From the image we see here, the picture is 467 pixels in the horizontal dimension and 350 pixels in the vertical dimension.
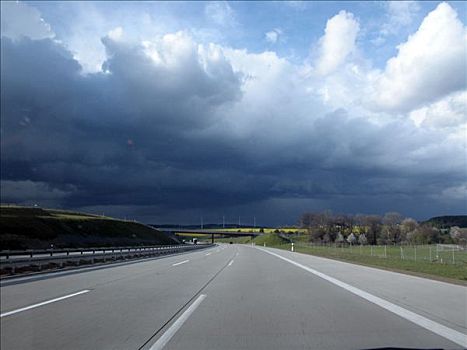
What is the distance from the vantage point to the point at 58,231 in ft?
260

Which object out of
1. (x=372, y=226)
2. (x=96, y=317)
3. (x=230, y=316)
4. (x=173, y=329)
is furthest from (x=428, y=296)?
(x=372, y=226)

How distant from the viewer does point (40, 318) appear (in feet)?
31.2

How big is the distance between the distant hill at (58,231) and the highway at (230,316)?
5033cm

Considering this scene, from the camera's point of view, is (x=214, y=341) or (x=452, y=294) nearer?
(x=214, y=341)

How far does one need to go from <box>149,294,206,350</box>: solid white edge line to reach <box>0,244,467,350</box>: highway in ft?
0.05

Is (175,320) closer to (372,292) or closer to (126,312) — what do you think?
(126,312)

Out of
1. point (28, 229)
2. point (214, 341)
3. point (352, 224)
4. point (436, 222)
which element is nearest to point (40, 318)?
point (214, 341)

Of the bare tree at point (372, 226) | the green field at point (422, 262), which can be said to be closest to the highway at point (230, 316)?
the green field at point (422, 262)

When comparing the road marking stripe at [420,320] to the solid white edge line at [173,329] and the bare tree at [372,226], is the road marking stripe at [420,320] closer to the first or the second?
the solid white edge line at [173,329]

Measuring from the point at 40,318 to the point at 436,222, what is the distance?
136480 millimetres

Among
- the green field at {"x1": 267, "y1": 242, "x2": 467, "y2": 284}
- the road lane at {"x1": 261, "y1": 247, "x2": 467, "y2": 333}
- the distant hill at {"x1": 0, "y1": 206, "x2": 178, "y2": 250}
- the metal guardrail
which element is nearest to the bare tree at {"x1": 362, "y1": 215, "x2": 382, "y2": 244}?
the distant hill at {"x1": 0, "y1": 206, "x2": 178, "y2": 250}

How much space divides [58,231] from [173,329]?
76.1m

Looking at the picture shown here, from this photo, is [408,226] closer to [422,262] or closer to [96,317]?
[422,262]

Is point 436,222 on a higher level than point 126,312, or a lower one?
higher
